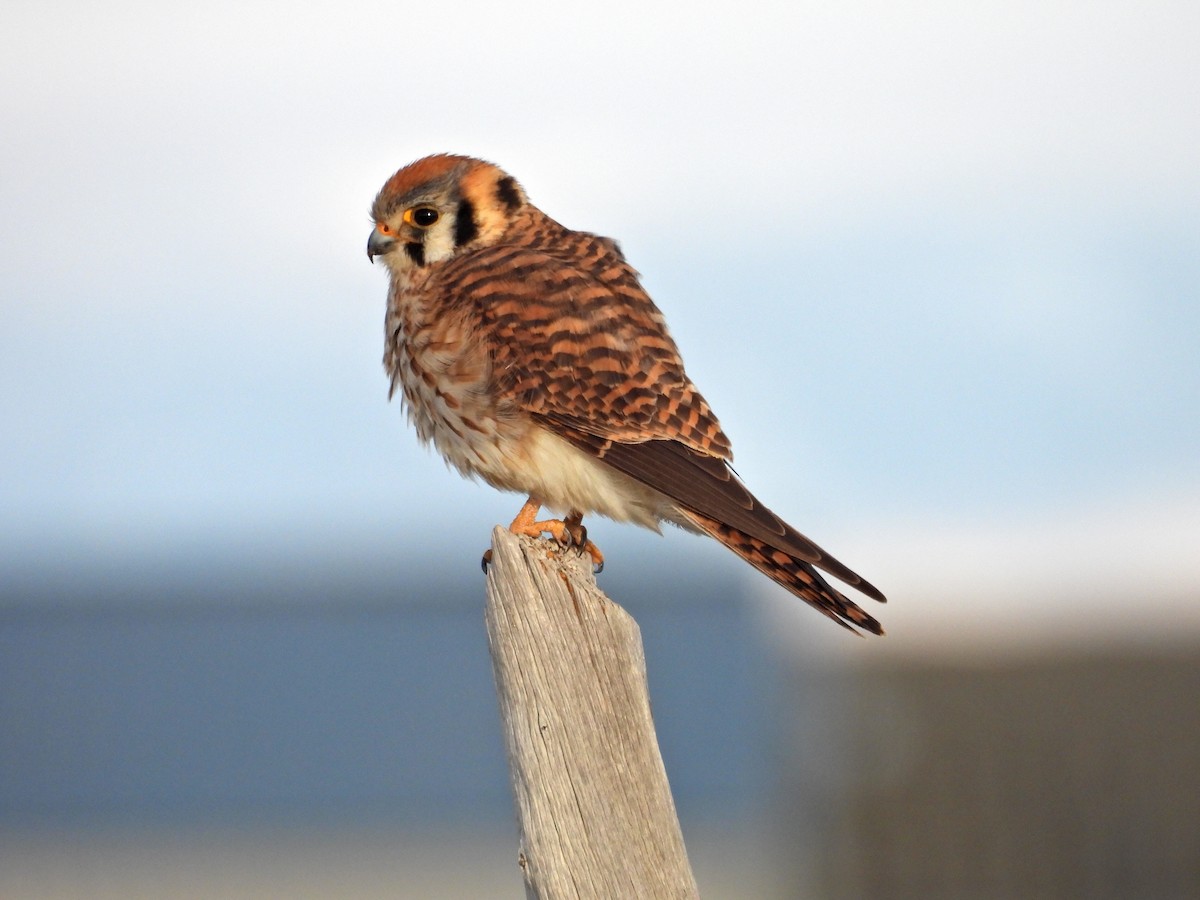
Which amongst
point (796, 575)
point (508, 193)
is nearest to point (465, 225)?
point (508, 193)

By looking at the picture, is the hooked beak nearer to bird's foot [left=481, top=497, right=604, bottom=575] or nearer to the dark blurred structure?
bird's foot [left=481, top=497, right=604, bottom=575]

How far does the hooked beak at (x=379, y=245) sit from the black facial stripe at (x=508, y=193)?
38 centimetres

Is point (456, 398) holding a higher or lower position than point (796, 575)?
higher

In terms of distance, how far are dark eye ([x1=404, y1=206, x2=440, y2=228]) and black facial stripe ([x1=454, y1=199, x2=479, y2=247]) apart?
0.24ft

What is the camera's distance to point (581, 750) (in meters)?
2.33

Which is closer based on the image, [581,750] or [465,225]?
[581,750]

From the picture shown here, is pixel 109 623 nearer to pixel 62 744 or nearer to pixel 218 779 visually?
pixel 62 744

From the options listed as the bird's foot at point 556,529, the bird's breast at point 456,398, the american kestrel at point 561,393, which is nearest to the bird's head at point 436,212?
the american kestrel at point 561,393

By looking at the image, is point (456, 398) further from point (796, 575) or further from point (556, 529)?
point (796, 575)

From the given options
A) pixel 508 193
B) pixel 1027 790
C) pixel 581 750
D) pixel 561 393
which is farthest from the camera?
pixel 1027 790

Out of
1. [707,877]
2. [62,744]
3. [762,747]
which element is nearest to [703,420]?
[762,747]

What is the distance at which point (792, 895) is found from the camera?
381 inches

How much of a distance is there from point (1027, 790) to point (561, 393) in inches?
155

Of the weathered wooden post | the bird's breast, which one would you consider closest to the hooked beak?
the bird's breast
